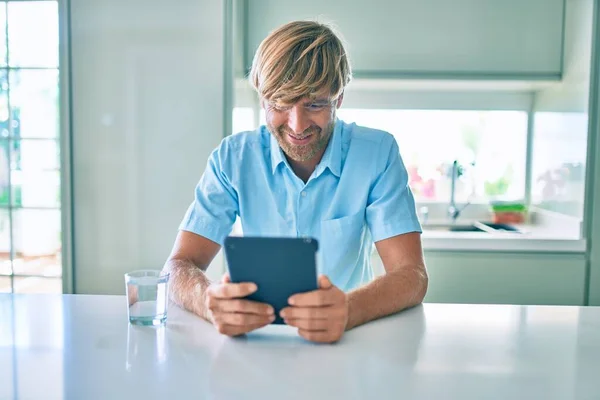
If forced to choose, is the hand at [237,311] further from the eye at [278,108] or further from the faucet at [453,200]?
the faucet at [453,200]

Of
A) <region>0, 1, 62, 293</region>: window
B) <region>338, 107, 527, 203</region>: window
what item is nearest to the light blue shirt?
<region>0, 1, 62, 293</region>: window

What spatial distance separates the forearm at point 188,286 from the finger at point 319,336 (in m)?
0.23

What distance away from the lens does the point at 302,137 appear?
1.38 m

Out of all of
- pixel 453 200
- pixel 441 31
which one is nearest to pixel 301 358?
pixel 441 31

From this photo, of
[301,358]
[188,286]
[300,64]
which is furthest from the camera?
[300,64]

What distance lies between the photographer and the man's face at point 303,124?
133 centimetres

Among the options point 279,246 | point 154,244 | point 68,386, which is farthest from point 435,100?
point 68,386

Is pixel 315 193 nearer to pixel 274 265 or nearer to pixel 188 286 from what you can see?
pixel 188 286

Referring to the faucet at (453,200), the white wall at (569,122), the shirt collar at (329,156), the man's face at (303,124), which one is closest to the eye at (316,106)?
the man's face at (303,124)

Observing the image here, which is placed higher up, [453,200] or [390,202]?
[390,202]

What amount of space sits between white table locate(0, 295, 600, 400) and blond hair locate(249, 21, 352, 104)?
556mm

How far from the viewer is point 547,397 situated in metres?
0.75

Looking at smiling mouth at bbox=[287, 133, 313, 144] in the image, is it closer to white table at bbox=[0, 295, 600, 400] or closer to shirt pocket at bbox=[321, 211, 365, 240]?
shirt pocket at bbox=[321, 211, 365, 240]

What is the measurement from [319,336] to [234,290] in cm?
17
